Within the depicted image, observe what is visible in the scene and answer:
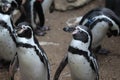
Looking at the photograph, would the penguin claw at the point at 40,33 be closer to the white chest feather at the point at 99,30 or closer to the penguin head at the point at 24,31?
the white chest feather at the point at 99,30

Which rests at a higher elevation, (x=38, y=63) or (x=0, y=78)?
(x=38, y=63)

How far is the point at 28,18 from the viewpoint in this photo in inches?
211

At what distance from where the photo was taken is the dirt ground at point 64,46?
14.3ft

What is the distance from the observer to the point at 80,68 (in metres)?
3.64

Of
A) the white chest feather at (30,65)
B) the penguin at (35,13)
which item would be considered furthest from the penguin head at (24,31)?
the penguin at (35,13)

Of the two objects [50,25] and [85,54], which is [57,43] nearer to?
[50,25]

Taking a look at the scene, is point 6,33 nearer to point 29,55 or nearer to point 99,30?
point 29,55

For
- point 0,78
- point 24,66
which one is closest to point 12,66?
point 24,66

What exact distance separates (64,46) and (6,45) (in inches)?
38.2

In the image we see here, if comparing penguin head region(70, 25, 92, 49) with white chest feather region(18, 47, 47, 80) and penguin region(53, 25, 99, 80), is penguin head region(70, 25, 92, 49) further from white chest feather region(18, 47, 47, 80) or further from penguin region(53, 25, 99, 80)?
white chest feather region(18, 47, 47, 80)

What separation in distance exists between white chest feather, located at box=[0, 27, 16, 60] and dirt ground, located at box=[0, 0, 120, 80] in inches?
8.5

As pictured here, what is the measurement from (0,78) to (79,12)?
85.8 inches

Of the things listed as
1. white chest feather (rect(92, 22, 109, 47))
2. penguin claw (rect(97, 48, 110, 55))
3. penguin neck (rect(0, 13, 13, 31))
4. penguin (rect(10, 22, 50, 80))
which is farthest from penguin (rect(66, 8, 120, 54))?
penguin (rect(10, 22, 50, 80))

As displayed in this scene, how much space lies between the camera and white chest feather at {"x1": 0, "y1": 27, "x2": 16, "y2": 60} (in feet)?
13.9
